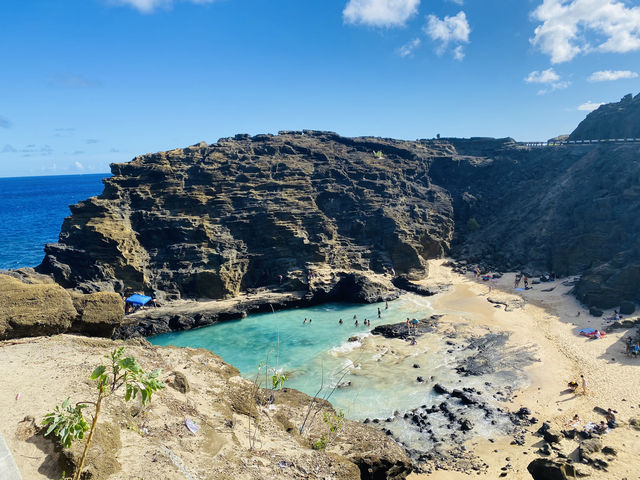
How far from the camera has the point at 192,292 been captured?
41781 mm

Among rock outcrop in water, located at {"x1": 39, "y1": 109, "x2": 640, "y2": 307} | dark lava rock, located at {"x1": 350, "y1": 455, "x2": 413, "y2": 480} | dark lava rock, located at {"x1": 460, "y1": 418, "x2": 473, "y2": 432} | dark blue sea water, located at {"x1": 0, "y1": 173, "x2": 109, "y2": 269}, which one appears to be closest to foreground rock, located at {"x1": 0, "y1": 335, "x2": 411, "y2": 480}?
dark lava rock, located at {"x1": 350, "y1": 455, "x2": 413, "y2": 480}

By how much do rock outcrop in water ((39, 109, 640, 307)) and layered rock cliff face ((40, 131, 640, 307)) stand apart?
157 millimetres

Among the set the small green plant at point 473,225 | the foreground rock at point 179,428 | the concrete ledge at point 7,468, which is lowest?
the foreground rock at point 179,428

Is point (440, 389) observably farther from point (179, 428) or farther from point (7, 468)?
point (7, 468)

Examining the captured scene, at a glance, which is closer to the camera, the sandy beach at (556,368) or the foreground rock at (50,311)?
the foreground rock at (50,311)

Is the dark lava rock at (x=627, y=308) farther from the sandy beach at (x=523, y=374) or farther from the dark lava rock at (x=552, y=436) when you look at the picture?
the dark lava rock at (x=552, y=436)

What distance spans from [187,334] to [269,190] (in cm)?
2177

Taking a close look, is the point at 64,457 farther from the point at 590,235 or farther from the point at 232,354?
the point at 590,235

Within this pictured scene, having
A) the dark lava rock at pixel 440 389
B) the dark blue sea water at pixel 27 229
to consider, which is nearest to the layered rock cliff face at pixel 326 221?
the dark lava rock at pixel 440 389

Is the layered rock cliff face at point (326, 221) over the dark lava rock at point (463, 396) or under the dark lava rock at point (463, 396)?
over

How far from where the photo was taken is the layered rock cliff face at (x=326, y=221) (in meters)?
40.1

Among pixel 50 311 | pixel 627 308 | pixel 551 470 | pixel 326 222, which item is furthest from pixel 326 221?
pixel 551 470

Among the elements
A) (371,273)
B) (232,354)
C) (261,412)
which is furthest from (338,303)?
(261,412)

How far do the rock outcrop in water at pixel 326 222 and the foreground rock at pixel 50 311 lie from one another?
23342 millimetres
